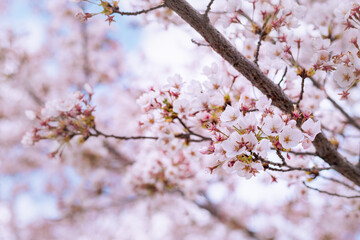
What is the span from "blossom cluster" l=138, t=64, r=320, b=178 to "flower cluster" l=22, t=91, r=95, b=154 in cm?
54

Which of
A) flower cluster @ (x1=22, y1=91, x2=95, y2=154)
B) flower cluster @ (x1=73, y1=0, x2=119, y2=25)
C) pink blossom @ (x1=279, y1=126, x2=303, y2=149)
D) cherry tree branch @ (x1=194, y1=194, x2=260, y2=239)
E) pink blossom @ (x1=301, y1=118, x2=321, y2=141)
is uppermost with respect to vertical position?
cherry tree branch @ (x1=194, y1=194, x2=260, y2=239)

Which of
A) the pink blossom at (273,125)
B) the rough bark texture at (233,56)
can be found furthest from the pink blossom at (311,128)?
the rough bark texture at (233,56)

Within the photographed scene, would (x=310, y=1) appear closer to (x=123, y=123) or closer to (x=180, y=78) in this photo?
(x=180, y=78)

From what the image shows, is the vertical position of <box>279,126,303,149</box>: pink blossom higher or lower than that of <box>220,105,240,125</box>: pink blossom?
lower

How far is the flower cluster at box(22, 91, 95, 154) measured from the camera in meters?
2.24

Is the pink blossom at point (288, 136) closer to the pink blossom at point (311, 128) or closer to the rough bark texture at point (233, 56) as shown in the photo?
the pink blossom at point (311, 128)

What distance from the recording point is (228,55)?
1783 mm

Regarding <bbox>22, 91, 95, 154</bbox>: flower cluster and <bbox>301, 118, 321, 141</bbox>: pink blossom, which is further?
<bbox>22, 91, 95, 154</bbox>: flower cluster

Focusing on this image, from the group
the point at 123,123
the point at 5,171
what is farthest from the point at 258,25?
the point at 5,171

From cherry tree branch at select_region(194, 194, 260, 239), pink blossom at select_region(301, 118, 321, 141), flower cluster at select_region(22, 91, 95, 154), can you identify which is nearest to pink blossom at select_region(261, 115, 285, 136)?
pink blossom at select_region(301, 118, 321, 141)

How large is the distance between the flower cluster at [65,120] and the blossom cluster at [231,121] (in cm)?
54

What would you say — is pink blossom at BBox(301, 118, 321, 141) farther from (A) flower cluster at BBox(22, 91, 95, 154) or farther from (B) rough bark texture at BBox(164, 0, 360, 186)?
(A) flower cluster at BBox(22, 91, 95, 154)

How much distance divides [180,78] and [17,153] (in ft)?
26.8

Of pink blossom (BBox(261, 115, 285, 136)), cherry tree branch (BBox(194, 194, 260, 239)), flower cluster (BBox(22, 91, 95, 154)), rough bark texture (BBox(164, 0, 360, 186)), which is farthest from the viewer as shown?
cherry tree branch (BBox(194, 194, 260, 239))
